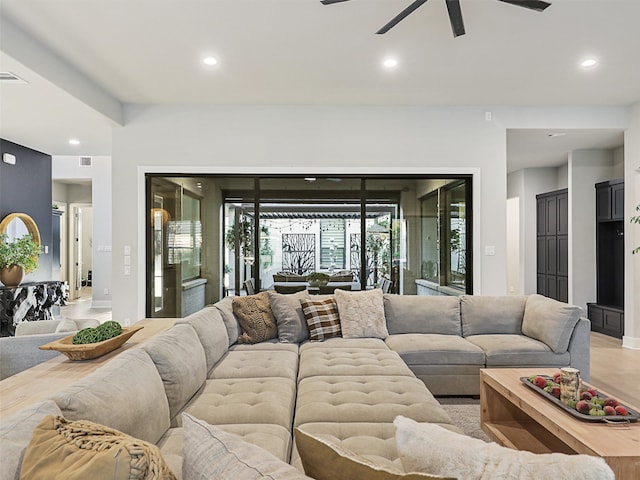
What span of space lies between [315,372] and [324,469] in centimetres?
190

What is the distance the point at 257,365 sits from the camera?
9.68 ft

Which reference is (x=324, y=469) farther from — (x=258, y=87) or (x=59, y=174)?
(x=59, y=174)

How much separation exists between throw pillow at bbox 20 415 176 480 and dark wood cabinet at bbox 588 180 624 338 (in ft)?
23.0

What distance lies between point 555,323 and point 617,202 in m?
3.62

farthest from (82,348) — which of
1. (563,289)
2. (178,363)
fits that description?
(563,289)

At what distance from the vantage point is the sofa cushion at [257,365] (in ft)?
9.13

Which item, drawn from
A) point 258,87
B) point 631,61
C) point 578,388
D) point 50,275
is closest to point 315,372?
point 578,388

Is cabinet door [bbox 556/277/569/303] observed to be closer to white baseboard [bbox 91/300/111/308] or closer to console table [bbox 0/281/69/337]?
console table [bbox 0/281/69/337]

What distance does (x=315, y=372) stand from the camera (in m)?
2.85

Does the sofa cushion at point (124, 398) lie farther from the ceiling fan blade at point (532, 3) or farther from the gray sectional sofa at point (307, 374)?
the ceiling fan blade at point (532, 3)

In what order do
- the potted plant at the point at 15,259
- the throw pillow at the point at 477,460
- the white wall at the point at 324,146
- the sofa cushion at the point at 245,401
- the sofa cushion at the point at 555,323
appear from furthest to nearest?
the potted plant at the point at 15,259
the white wall at the point at 324,146
the sofa cushion at the point at 555,323
the sofa cushion at the point at 245,401
the throw pillow at the point at 477,460

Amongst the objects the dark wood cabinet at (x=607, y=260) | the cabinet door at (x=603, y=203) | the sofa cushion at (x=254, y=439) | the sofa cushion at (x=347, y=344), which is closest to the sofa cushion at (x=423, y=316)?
the sofa cushion at (x=347, y=344)

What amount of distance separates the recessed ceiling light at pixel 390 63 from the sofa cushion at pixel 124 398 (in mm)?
3340

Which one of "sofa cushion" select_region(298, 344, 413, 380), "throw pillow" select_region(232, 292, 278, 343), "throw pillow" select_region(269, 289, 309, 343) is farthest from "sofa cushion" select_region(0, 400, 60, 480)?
"throw pillow" select_region(269, 289, 309, 343)
